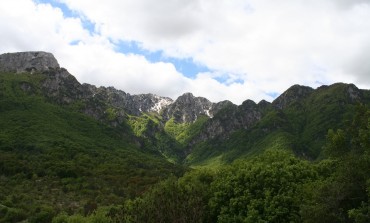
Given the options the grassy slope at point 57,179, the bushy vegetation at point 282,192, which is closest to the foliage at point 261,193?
the bushy vegetation at point 282,192

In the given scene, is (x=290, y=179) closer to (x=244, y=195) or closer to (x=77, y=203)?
(x=244, y=195)

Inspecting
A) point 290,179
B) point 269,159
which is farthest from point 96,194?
point 290,179

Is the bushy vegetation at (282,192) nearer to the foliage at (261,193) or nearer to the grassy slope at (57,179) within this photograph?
the foliage at (261,193)

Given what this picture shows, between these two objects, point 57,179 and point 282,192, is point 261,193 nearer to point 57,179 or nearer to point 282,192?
point 282,192

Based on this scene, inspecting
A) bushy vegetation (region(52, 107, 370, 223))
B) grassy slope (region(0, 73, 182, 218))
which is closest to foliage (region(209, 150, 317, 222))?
bushy vegetation (region(52, 107, 370, 223))

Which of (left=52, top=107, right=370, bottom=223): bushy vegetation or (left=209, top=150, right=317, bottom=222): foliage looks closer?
(left=52, top=107, right=370, bottom=223): bushy vegetation

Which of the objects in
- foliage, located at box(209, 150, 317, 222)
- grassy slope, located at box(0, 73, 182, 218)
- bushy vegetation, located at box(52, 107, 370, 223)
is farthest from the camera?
grassy slope, located at box(0, 73, 182, 218)

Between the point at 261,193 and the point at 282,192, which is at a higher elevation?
the point at 282,192

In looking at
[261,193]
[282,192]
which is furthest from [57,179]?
[282,192]

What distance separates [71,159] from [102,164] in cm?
1522

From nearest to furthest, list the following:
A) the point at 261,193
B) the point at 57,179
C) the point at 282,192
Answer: the point at 282,192
the point at 261,193
the point at 57,179

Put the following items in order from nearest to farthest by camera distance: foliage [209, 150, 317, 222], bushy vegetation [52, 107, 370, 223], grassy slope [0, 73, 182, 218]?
bushy vegetation [52, 107, 370, 223] → foliage [209, 150, 317, 222] → grassy slope [0, 73, 182, 218]

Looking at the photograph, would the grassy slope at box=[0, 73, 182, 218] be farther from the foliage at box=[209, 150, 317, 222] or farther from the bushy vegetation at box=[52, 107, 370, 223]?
the foliage at box=[209, 150, 317, 222]

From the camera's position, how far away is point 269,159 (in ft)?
215
